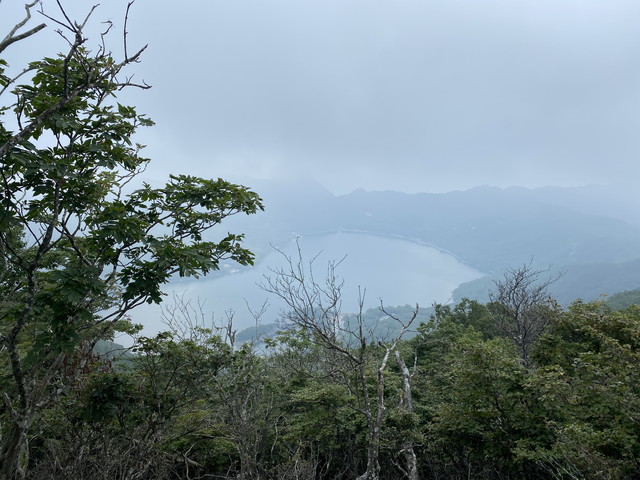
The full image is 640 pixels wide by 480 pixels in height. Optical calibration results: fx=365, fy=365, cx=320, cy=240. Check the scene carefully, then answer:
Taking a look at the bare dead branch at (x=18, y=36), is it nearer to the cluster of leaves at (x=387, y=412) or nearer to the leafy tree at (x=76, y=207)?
the leafy tree at (x=76, y=207)

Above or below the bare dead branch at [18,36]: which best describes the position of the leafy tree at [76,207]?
below

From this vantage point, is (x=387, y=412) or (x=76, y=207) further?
(x=387, y=412)

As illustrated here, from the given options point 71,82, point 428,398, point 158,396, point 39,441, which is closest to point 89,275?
point 71,82

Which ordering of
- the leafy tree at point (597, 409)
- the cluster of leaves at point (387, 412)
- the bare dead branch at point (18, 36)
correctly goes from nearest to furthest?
the bare dead branch at point (18, 36) < the cluster of leaves at point (387, 412) < the leafy tree at point (597, 409)

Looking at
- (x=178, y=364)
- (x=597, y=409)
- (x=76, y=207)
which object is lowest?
(x=597, y=409)

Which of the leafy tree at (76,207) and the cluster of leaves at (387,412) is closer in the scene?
the leafy tree at (76,207)

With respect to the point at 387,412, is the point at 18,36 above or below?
above

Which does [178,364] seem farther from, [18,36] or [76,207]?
[18,36]

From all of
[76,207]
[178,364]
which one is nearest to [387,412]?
[178,364]

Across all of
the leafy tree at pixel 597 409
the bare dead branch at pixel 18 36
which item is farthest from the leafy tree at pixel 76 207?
the leafy tree at pixel 597 409

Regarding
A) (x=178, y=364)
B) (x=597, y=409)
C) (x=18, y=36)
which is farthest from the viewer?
(x=597, y=409)

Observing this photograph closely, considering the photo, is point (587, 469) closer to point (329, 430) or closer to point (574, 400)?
point (574, 400)

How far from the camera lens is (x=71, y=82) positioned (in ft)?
13.3

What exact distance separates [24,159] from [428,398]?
12674 mm
